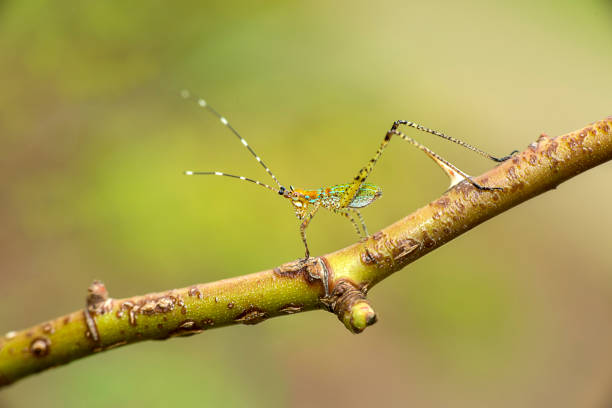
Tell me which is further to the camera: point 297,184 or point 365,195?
point 297,184

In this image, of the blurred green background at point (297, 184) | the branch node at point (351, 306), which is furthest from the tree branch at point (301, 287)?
the blurred green background at point (297, 184)

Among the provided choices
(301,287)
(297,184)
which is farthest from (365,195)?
(297,184)

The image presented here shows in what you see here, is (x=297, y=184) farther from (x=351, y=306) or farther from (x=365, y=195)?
(x=351, y=306)

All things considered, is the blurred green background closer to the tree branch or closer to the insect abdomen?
the insect abdomen

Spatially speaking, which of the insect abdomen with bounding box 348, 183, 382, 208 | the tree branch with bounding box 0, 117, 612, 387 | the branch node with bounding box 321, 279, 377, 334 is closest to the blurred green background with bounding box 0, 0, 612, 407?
the insect abdomen with bounding box 348, 183, 382, 208

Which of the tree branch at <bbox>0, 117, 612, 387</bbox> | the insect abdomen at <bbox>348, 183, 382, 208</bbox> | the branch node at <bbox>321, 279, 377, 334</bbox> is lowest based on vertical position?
the branch node at <bbox>321, 279, 377, 334</bbox>

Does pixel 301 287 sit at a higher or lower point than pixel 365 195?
lower
